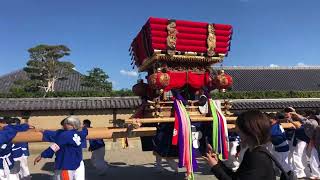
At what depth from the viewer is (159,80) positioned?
6848mm

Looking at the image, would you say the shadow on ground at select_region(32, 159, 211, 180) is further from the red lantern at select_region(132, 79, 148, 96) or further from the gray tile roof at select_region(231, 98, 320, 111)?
the gray tile roof at select_region(231, 98, 320, 111)

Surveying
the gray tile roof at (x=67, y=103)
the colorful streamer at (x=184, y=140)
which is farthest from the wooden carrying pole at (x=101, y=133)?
the gray tile roof at (x=67, y=103)

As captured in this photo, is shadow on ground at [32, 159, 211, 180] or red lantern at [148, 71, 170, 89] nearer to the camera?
red lantern at [148, 71, 170, 89]

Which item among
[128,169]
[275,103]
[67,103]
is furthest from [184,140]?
[275,103]

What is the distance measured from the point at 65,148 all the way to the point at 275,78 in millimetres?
24106

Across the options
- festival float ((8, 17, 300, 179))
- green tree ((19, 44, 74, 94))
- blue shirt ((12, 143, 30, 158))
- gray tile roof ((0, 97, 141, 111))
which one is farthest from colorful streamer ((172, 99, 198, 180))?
green tree ((19, 44, 74, 94))

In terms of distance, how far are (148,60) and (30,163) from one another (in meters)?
5.60

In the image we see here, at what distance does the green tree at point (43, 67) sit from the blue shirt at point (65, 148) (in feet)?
61.0

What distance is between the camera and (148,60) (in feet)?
24.8

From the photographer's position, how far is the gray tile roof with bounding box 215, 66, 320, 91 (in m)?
26.3

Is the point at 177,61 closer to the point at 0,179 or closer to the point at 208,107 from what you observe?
the point at 208,107

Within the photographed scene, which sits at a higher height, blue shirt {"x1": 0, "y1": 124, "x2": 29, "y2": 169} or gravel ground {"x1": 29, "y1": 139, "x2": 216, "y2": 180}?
blue shirt {"x1": 0, "y1": 124, "x2": 29, "y2": 169}

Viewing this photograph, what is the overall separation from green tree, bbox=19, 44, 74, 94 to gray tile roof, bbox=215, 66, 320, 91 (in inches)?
Answer: 465

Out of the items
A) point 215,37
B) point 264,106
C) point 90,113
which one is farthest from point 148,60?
point 264,106
